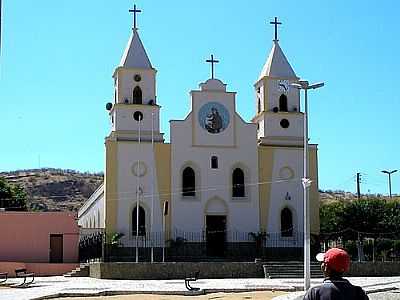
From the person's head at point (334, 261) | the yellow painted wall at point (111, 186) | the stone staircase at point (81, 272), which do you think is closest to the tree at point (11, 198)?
the yellow painted wall at point (111, 186)

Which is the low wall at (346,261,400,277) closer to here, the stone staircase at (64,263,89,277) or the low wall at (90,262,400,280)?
the low wall at (90,262,400,280)

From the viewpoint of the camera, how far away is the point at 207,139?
43.7m

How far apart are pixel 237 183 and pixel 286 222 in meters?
3.64

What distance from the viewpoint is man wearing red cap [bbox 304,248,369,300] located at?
18.6ft

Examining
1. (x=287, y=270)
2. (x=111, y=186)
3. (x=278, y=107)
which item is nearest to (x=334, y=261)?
(x=287, y=270)

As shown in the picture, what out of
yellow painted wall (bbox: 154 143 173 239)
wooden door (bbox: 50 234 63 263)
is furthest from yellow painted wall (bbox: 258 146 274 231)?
wooden door (bbox: 50 234 63 263)

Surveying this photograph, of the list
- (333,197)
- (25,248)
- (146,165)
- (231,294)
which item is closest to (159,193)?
(146,165)

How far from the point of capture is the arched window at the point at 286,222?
1730 inches

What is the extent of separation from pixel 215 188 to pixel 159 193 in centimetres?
327

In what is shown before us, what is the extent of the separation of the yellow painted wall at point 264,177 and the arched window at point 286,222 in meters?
1.06

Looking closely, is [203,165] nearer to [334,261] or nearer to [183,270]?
[183,270]

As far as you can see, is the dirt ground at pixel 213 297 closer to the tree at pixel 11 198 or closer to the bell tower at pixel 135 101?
the bell tower at pixel 135 101

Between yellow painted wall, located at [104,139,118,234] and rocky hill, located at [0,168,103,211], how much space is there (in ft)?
141

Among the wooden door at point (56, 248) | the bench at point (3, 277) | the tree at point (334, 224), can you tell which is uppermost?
the tree at point (334, 224)
